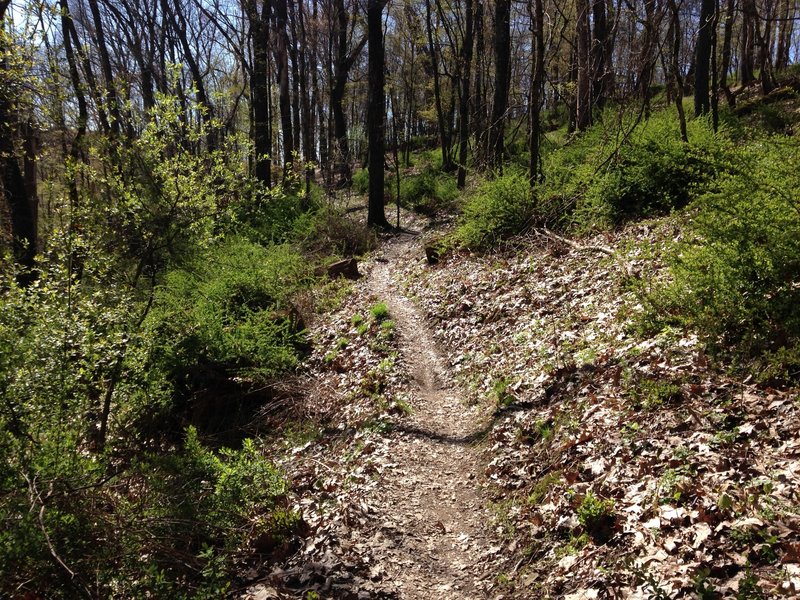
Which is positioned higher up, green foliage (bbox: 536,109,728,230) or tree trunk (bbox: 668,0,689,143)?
tree trunk (bbox: 668,0,689,143)

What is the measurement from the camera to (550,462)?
461cm

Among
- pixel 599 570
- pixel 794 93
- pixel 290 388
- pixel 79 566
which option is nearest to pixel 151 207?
pixel 290 388

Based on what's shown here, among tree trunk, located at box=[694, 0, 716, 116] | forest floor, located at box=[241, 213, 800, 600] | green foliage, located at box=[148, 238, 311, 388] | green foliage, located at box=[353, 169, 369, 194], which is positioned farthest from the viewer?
green foliage, located at box=[353, 169, 369, 194]

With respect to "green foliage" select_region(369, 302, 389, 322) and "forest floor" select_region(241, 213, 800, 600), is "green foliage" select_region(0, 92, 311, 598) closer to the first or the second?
"forest floor" select_region(241, 213, 800, 600)

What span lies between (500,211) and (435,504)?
24.8 feet

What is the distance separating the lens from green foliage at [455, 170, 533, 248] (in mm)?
10930

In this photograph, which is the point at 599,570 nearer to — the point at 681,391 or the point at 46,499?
the point at 681,391

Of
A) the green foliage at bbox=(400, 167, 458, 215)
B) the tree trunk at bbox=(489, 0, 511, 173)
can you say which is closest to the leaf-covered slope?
the tree trunk at bbox=(489, 0, 511, 173)

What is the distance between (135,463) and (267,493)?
4.11ft

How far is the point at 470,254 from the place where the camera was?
11.5 meters

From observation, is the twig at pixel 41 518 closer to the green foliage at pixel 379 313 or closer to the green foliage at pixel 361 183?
the green foliage at pixel 379 313

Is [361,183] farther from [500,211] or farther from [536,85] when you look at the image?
[536,85]

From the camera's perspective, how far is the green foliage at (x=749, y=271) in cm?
414

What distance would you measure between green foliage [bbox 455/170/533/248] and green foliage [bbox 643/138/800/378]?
5.72m
